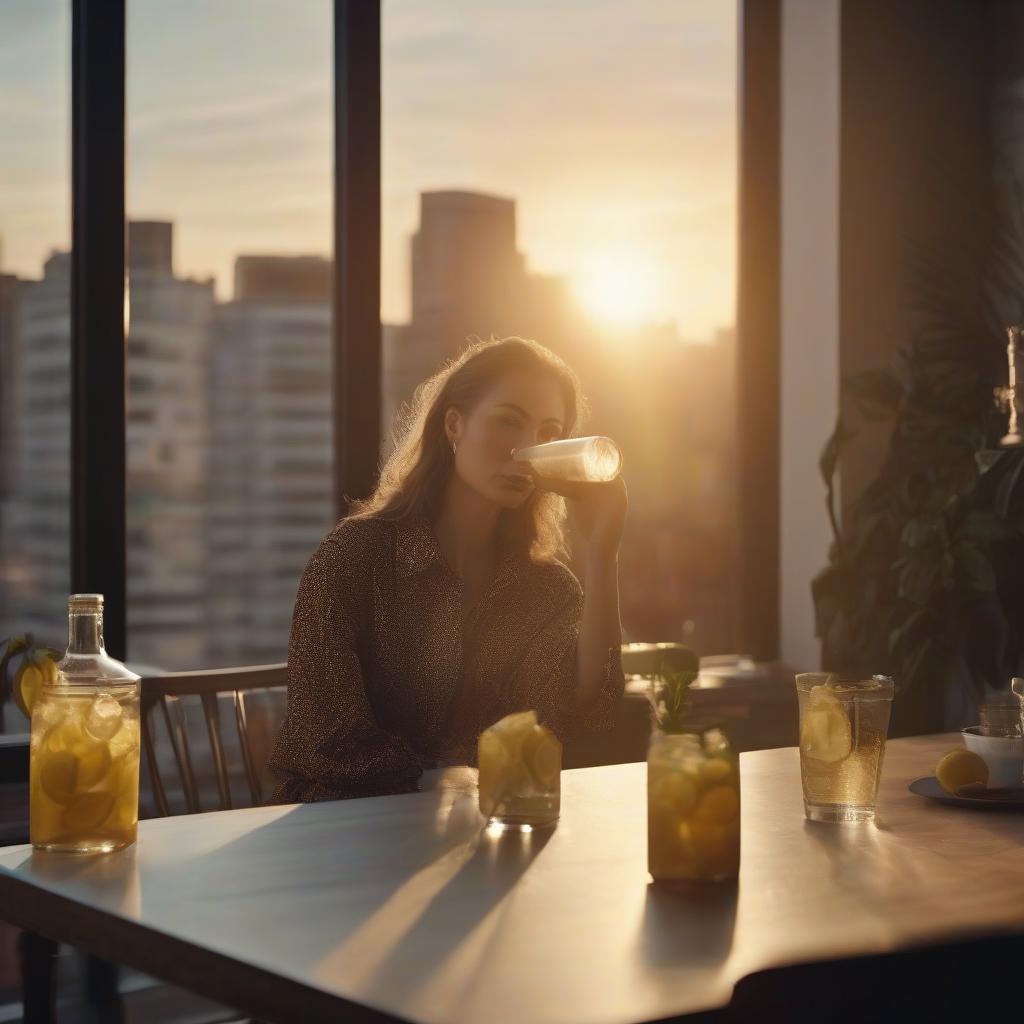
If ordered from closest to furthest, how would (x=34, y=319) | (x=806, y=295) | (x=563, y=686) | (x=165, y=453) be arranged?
1. (x=563, y=686)
2. (x=34, y=319)
3. (x=165, y=453)
4. (x=806, y=295)

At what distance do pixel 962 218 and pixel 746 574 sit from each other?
47.8 inches

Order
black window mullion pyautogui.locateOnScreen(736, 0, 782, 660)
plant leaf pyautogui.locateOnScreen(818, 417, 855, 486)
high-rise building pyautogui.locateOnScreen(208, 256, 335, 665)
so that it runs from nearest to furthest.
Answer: high-rise building pyautogui.locateOnScreen(208, 256, 335, 665)
plant leaf pyautogui.locateOnScreen(818, 417, 855, 486)
black window mullion pyautogui.locateOnScreen(736, 0, 782, 660)

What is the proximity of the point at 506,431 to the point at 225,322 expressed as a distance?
120cm

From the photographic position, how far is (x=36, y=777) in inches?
46.4

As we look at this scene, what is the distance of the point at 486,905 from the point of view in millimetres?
1020

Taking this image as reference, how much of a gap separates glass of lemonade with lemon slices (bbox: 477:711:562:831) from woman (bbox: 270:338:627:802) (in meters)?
0.42

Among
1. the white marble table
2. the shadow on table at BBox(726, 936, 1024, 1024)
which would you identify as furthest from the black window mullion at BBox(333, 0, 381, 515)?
the shadow on table at BBox(726, 936, 1024, 1024)

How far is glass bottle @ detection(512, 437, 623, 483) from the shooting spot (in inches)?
67.7

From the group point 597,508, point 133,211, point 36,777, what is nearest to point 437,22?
point 133,211

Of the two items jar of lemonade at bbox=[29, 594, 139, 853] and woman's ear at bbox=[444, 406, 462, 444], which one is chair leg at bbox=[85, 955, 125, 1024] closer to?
jar of lemonade at bbox=[29, 594, 139, 853]

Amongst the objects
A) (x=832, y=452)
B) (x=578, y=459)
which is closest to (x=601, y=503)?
(x=578, y=459)

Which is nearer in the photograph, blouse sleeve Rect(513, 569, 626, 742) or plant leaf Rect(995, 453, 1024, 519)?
blouse sleeve Rect(513, 569, 626, 742)

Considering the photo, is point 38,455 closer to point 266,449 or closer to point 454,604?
point 266,449

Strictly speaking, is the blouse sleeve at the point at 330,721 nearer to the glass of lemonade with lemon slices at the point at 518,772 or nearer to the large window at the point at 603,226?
the glass of lemonade with lemon slices at the point at 518,772
